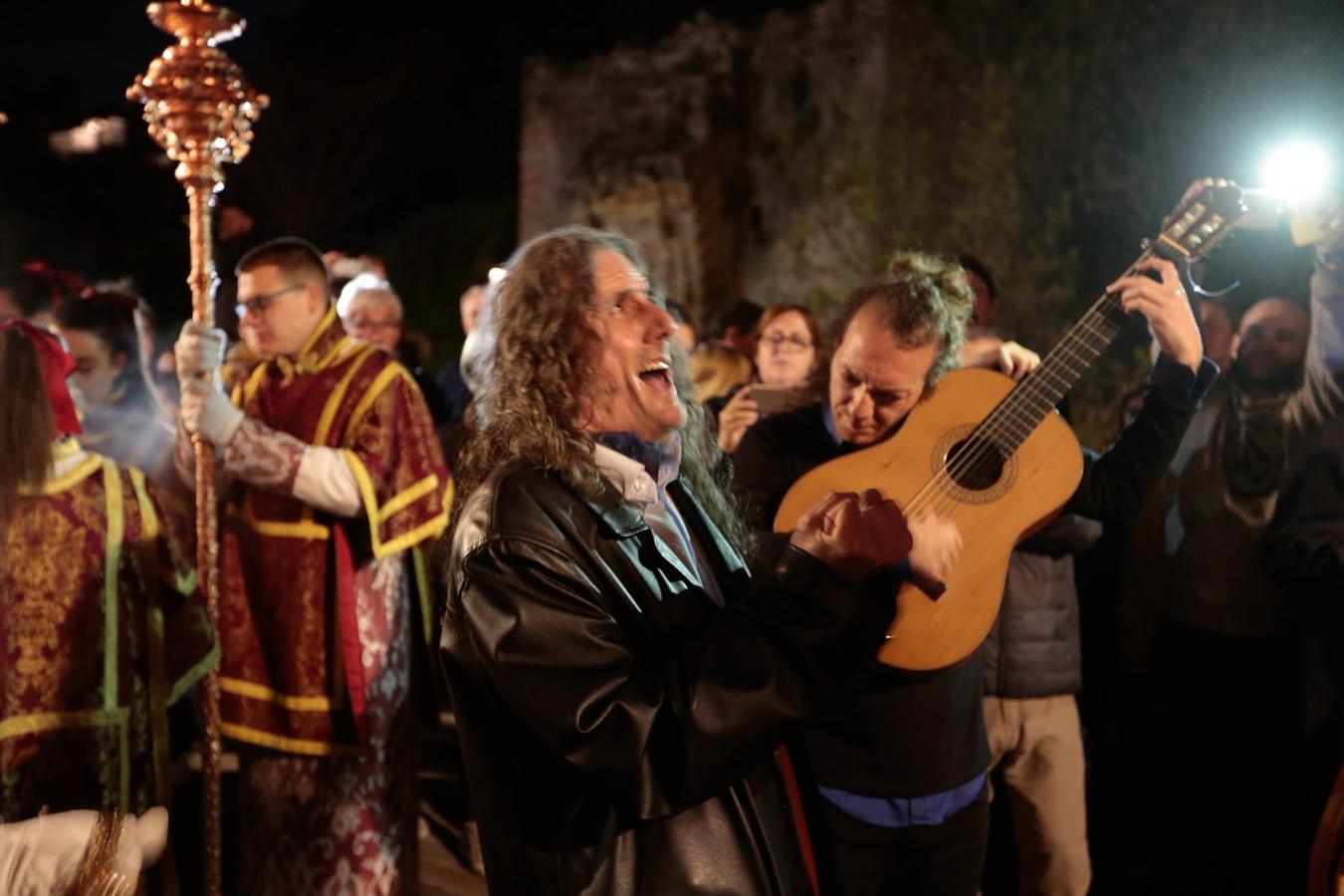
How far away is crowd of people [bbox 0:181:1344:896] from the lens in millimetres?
1765

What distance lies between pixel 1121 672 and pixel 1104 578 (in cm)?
43

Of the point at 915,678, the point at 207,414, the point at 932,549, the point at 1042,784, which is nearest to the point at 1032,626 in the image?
the point at 1042,784

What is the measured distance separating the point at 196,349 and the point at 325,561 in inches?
31.3

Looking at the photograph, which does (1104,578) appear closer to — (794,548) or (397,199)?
(794,548)

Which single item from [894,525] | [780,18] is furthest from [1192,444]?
[780,18]

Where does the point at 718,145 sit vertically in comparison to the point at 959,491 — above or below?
above

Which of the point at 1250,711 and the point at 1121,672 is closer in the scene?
the point at 1250,711

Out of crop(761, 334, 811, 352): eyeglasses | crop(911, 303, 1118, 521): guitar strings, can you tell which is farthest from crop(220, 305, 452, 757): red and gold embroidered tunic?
crop(911, 303, 1118, 521): guitar strings

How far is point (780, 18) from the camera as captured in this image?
61.0ft

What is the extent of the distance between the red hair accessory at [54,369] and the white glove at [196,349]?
34 cm

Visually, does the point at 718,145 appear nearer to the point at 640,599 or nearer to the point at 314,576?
the point at 314,576

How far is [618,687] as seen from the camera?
1692mm

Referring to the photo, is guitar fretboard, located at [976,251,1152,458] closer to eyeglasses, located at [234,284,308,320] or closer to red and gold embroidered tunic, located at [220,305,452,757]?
red and gold embroidered tunic, located at [220,305,452,757]

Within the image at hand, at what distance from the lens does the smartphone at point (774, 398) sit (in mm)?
3459
